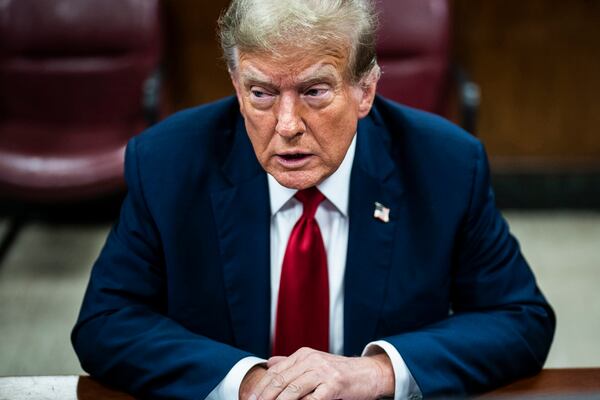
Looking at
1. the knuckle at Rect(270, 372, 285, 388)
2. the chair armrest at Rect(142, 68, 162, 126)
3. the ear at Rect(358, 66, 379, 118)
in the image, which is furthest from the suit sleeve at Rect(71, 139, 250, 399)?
the chair armrest at Rect(142, 68, 162, 126)

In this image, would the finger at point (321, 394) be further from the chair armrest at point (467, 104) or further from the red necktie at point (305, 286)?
the chair armrest at point (467, 104)

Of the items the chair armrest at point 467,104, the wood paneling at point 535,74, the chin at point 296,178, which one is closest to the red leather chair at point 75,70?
the chair armrest at point 467,104

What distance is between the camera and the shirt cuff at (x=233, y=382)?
1.52m

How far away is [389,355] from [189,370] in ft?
A: 1.14

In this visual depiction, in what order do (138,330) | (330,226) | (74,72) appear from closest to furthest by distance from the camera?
(138,330)
(330,226)
(74,72)

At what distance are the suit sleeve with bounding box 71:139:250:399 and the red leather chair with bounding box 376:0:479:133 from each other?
1.93 m

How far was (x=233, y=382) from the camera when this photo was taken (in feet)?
5.00

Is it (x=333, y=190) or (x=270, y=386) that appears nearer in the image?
(x=270, y=386)

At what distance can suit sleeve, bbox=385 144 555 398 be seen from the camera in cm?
156

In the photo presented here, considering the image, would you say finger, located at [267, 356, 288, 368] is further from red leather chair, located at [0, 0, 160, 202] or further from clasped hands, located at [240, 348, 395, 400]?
red leather chair, located at [0, 0, 160, 202]

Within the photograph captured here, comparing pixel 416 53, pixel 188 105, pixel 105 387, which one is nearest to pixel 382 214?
pixel 105 387

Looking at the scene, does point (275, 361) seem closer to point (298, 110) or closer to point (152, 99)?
point (298, 110)

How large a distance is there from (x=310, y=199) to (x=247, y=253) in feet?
0.53

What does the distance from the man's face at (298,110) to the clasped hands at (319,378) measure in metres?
0.30
